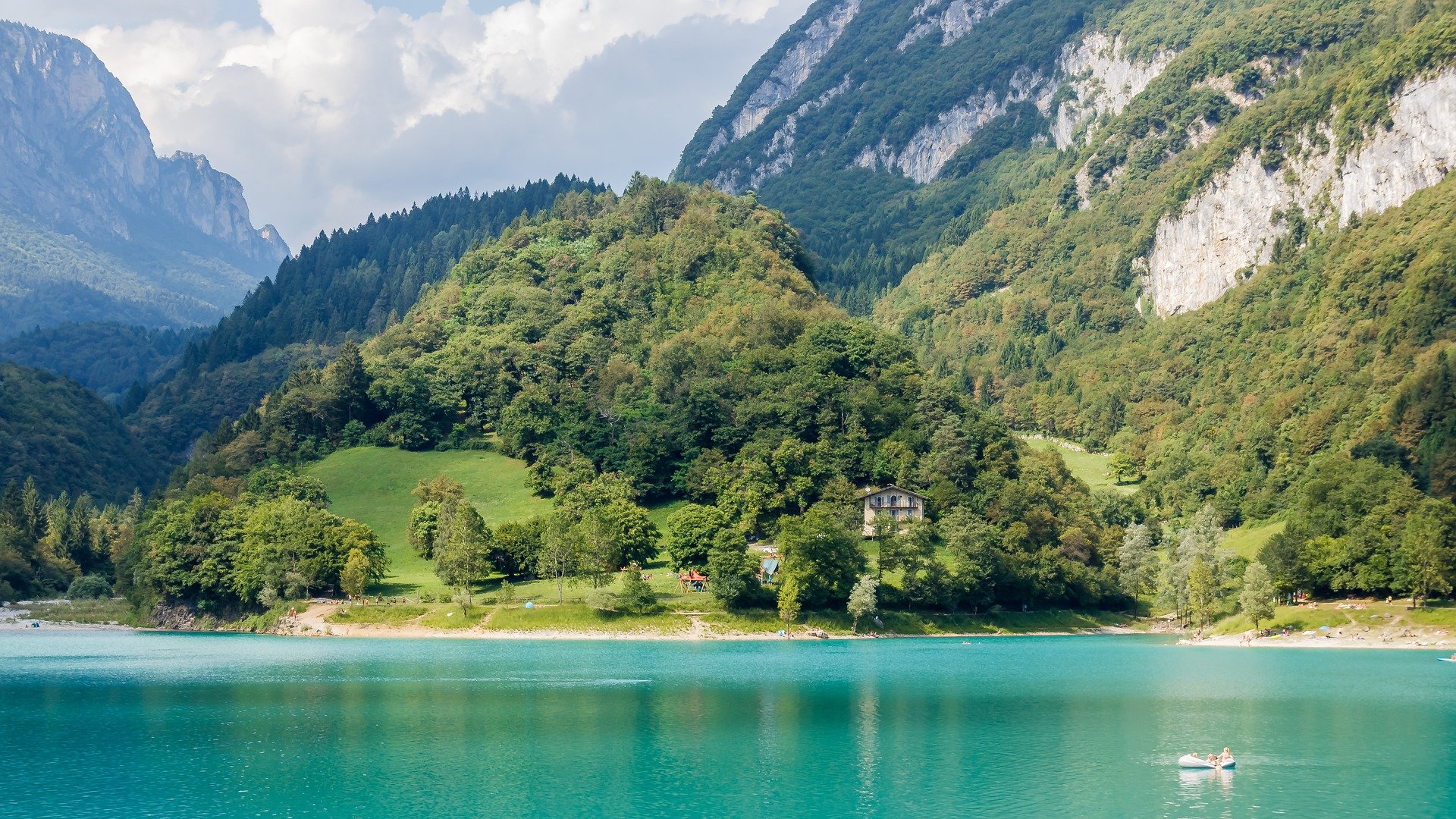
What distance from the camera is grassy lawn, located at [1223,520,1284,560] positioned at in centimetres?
14325

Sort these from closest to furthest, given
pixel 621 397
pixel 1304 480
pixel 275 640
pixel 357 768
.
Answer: pixel 357 768, pixel 275 640, pixel 1304 480, pixel 621 397

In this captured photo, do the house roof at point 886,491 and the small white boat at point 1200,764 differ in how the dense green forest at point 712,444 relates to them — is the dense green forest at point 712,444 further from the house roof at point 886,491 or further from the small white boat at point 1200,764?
the small white boat at point 1200,764

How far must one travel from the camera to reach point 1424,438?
145m

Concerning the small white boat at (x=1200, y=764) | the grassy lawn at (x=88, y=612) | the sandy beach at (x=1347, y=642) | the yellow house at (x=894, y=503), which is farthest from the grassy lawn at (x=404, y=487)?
the small white boat at (x=1200, y=764)

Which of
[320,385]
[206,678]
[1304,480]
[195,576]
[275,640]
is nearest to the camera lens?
[206,678]

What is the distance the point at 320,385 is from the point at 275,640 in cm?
7143

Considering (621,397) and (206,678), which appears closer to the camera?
(206,678)

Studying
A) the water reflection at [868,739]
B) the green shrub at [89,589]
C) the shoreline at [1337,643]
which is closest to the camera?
the water reflection at [868,739]

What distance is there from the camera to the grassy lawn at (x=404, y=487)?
150875mm

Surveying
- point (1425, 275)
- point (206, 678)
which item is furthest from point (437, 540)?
point (1425, 275)

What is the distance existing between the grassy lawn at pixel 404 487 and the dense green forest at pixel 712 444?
320 cm

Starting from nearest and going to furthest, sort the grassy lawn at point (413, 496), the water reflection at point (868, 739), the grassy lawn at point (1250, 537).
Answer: the water reflection at point (868, 739), the grassy lawn at point (413, 496), the grassy lawn at point (1250, 537)

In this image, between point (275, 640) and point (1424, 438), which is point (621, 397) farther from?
point (1424, 438)

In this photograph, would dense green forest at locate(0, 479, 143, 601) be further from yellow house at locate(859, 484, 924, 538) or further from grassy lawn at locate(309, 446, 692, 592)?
yellow house at locate(859, 484, 924, 538)
